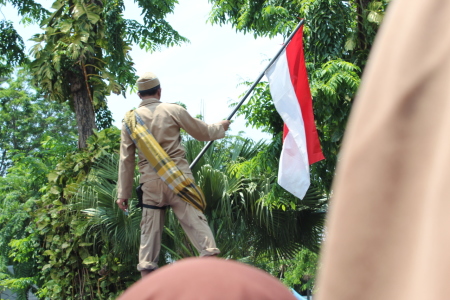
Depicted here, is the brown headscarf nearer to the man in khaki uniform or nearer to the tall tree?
the man in khaki uniform

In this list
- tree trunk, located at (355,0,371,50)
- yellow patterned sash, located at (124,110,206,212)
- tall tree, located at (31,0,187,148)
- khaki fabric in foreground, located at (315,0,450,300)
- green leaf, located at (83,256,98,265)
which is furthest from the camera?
tall tree, located at (31,0,187,148)

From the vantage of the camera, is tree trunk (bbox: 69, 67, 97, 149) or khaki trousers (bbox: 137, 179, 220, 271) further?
tree trunk (bbox: 69, 67, 97, 149)

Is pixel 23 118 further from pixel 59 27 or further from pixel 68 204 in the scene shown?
pixel 68 204

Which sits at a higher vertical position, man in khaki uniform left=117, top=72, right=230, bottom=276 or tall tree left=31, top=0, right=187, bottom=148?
tall tree left=31, top=0, right=187, bottom=148

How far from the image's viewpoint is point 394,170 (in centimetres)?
42

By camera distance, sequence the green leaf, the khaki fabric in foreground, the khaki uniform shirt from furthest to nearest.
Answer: the green leaf, the khaki uniform shirt, the khaki fabric in foreground

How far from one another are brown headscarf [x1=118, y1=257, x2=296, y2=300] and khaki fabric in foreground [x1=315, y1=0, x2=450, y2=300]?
45 centimetres

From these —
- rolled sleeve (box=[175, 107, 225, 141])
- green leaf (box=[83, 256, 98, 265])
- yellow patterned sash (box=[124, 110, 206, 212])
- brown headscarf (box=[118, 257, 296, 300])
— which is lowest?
green leaf (box=[83, 256, 98, 265])

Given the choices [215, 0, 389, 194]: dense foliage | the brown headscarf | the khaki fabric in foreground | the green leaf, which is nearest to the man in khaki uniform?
the green leaf

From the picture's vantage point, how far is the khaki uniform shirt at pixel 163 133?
16.1ft

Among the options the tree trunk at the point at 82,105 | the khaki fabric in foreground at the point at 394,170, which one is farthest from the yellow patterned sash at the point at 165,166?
the tree trunk at the point at 82,105

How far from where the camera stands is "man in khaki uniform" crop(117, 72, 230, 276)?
4.85 metres

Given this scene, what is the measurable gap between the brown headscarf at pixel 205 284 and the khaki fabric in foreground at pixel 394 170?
0.45 m

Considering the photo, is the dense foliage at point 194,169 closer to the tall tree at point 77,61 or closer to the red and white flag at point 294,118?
the tall tree at point 77,61
